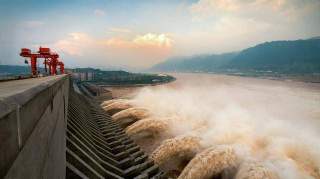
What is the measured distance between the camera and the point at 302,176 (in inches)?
675

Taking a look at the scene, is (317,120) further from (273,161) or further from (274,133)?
(273,161)

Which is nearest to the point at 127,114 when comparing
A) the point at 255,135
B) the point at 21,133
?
the point at 255,135

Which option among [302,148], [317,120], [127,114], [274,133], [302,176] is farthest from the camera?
[317,120]

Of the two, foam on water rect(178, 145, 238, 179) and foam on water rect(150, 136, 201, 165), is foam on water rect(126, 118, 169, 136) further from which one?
foam on water rect(178, 145, 238, 179)

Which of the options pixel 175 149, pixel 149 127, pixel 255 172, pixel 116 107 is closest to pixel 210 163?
pixel 255 172

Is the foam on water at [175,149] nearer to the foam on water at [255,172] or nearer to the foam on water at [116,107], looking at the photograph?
the foam on water at [255,172]

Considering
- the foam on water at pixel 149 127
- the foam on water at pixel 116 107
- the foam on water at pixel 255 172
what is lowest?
the foam on water at pixel 255 172

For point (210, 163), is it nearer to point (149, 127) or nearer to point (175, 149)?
point (175, 149)

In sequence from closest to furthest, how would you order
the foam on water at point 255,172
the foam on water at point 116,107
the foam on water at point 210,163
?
1. the foam on water at point 255,172
2. the foam on water at point 210,163
3. the foam on water at point 116,107

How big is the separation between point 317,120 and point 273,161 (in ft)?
97.7

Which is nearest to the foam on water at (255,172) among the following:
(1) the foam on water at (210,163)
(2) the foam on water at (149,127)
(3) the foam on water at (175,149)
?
(1) the foam on water at (210,163)

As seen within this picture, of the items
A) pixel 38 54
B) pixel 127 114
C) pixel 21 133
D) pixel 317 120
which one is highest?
pixel 38 54

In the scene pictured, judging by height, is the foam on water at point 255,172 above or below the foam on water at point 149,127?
below

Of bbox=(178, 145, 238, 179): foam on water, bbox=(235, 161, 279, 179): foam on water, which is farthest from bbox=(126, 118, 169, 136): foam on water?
bbox=(235, 161, 279, 179): foam on water
